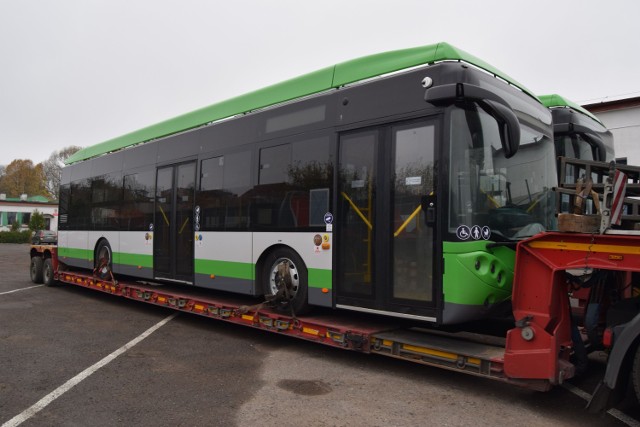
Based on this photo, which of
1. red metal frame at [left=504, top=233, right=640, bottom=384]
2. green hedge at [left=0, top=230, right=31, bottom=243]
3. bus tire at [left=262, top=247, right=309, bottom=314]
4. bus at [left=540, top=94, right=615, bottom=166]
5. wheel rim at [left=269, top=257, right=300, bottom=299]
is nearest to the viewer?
red metal frame at [left=504, top=233, right=640, bottom=384]

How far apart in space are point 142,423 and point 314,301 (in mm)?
2679

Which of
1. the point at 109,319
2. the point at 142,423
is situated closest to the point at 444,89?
the point at 142,423

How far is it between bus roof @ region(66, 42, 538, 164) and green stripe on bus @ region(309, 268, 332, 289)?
2389 millimetres

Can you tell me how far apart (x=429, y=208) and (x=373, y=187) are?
2.77ft

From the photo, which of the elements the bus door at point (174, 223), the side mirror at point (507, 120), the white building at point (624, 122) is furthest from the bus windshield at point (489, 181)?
the white building at point (624, 122)

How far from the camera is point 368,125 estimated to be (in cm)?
599

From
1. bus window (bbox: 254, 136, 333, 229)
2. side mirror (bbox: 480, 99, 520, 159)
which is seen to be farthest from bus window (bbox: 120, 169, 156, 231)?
side mirror (bbox: 480, 99, 520, 159)

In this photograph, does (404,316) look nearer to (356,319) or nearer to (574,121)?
(356,319)

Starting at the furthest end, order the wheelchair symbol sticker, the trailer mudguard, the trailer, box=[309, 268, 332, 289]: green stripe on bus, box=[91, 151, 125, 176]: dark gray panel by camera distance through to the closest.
Answer: box=[91, 151, 125, 176]: dark gray panel → box=[309, 268, 332, 289]: green stripe on bus → the wheelchair symbol sticker → the trailer → the trailer mudguard

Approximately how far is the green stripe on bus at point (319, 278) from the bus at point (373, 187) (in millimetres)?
18

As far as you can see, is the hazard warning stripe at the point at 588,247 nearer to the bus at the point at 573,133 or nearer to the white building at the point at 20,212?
the bus at the point at 573,133

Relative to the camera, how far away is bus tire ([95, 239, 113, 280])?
37.1ft

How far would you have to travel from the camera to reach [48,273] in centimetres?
1491

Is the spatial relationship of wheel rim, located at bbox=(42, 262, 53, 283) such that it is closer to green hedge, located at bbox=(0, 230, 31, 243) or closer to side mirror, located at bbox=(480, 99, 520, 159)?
side mirror, located at bbox=(480, 99, 520, 159)
